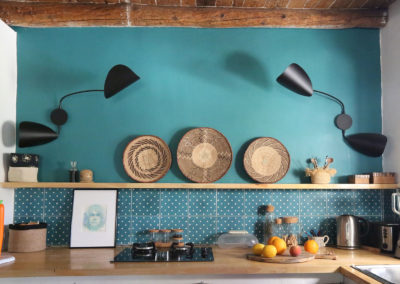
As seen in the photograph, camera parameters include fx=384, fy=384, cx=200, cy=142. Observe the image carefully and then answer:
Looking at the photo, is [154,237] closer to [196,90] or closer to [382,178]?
[196,90]

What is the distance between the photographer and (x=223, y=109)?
290 centimetres

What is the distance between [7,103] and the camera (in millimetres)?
2723

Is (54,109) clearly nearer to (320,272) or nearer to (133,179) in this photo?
(133,179)

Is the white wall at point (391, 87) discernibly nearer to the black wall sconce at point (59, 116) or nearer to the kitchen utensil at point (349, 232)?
the kitchen utensil at point (349, 232)

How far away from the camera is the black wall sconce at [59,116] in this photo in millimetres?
2611

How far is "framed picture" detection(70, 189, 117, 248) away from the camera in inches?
106

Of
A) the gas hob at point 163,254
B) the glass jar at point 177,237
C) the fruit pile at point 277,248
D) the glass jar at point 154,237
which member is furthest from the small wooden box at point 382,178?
the glass jar at point 154,237

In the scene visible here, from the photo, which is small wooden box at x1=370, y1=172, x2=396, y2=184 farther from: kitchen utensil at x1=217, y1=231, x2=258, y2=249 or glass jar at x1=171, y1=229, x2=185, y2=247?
glass jar at x1=171, y1=229, x2=185, y2=247

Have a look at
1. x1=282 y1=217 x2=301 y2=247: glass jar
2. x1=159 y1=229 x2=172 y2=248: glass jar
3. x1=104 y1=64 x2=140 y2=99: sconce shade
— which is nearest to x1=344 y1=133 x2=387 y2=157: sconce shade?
x1=282 y1=217 x2=301 y2=247: glass jar

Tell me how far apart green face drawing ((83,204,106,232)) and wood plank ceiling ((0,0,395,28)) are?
1360mm

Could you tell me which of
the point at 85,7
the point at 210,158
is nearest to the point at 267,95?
the point at 210,158

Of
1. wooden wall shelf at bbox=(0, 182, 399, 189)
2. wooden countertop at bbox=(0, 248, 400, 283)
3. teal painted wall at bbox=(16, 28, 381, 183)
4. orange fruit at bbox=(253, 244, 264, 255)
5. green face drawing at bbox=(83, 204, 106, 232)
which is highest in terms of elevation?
teal painted wall at bbox=(16, 28, 381, 183)

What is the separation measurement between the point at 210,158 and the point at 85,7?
1448 millimetres

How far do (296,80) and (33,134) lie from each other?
6.28ft
